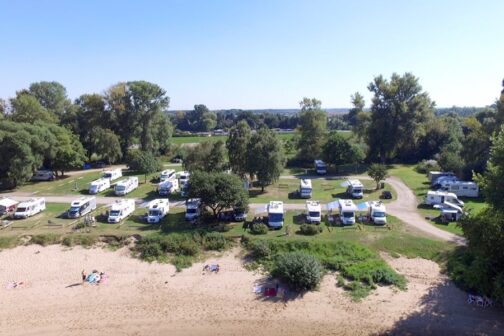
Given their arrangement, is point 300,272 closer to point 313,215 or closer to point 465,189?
point 313,215

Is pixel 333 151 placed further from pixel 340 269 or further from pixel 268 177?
pixel 340 269

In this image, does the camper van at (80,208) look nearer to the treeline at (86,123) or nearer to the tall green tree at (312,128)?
the treeline at (86,123)

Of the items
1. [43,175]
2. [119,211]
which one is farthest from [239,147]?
[43,175]

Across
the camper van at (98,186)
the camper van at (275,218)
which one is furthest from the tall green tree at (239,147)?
the camper van at (98,186)

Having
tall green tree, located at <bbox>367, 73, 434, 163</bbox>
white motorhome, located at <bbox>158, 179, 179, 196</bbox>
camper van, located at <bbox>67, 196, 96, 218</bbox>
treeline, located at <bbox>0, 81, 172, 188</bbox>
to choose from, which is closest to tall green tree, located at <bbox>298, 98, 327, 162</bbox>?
tall green tree, located at <bbox>367, 73, 434, 163</bbox>

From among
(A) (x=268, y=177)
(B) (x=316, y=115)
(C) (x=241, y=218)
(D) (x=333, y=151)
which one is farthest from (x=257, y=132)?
(B) (x=316, y=115)

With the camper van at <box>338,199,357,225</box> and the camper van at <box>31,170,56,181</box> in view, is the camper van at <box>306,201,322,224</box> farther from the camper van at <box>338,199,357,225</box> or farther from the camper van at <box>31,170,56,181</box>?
the camper van at <box>31,170,56,181</box>
